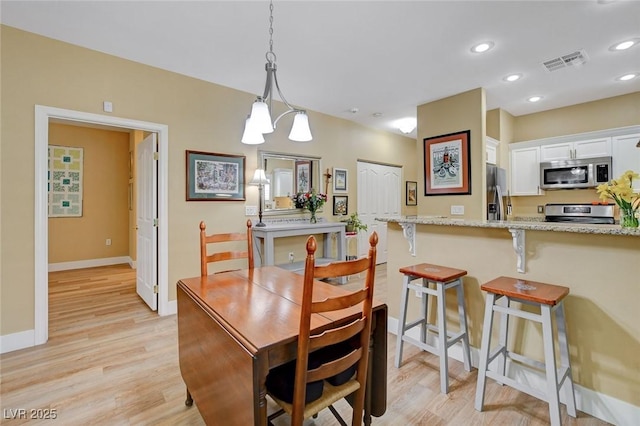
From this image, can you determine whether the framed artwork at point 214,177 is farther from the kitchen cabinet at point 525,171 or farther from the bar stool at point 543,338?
the kitchen cabinet at point 525,171

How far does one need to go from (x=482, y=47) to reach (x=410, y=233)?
1.87 m

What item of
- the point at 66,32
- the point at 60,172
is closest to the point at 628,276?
the point at 66,32

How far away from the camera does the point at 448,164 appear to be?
3.99m

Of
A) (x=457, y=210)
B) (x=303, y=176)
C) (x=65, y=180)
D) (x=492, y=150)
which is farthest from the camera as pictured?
(x=65, y=180)

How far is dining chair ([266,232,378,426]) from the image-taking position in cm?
108

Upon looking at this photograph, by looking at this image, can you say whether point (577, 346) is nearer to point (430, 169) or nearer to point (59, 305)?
point (430, 169)

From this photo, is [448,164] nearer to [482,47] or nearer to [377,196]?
[482,47]

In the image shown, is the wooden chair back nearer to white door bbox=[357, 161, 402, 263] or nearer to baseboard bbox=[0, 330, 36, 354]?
baseboard bbox=[0, 330, 36, 354]

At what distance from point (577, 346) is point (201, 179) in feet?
12.0

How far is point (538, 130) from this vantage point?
15.0 feet

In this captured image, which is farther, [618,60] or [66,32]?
[618,60]

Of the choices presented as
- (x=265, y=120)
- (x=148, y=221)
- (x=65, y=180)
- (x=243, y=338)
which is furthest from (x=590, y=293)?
(x=65, y=180)

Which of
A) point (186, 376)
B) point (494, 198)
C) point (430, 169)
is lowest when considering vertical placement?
point (186, 376)

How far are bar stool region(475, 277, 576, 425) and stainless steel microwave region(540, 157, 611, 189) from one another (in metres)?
3.17
